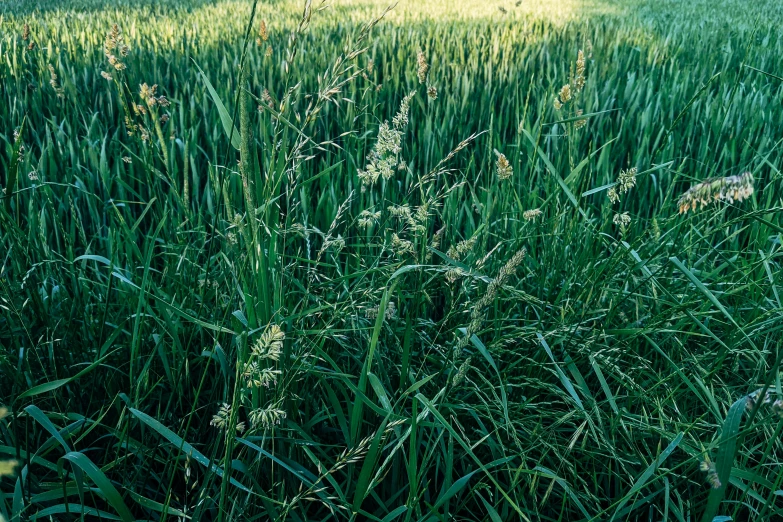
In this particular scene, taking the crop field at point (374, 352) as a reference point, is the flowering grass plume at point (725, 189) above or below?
above

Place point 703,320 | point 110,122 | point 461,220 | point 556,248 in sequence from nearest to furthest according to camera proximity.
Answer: point 703,320
point 556,248
point 461,220
point 110,122

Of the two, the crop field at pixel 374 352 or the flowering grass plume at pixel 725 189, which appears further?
the crop field at pixel 374 352

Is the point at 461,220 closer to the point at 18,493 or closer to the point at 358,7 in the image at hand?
the point at 18,493

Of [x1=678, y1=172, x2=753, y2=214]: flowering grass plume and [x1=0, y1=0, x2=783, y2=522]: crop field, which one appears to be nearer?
[x1=678, y1=172, x2=753, y2=214]: flowering grass plume

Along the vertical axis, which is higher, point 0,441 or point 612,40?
point 612,40

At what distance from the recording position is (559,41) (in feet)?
13.8

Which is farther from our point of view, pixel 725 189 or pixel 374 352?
pixel 374 352

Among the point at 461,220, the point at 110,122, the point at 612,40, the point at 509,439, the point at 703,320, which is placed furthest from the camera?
the point at 612,40

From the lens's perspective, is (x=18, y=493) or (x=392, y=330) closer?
(x=18, y=493)

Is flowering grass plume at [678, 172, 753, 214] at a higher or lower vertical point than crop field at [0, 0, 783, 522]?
→ higher

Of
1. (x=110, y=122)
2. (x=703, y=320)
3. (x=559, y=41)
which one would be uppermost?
(x=559, y=41)

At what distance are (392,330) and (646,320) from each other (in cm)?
50

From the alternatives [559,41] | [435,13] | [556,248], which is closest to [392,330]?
[556,248]

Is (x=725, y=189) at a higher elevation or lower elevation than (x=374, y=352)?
higher
